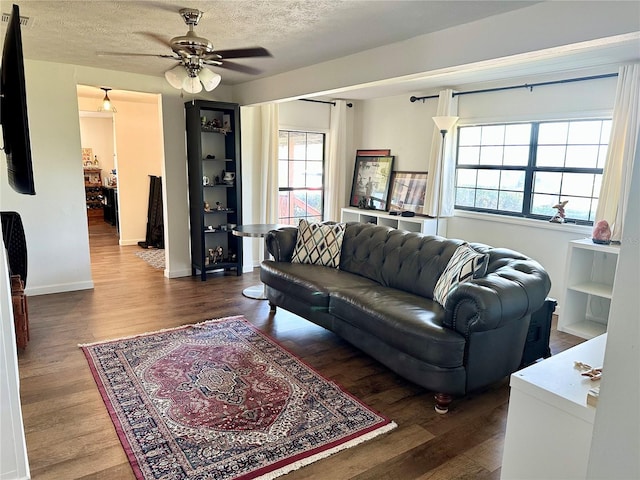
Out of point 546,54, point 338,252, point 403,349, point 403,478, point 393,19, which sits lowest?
point 403,478

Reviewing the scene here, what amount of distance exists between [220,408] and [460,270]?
1780mm

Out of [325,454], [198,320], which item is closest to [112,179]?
[198,320]

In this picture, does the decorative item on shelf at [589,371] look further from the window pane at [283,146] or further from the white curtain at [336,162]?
the window pane at [283,146]

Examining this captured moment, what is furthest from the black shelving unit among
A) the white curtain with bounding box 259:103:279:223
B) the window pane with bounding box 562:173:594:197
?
the window pane with bounding box 562:173:594:197

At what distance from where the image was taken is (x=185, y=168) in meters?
5.51

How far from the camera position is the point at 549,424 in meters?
1.53

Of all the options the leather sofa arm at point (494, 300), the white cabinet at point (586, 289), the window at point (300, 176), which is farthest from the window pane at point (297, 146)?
the leather sofa arm at point (494, 300)

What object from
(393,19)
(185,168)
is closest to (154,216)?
(185,168)

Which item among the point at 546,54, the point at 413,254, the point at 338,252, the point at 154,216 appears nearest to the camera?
the point at 546,54

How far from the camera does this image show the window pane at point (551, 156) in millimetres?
4402

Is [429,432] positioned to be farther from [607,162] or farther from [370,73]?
[607,162]

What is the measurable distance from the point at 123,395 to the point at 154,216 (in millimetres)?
5226

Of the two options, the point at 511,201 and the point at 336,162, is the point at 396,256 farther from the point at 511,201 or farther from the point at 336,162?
the point at 336,162

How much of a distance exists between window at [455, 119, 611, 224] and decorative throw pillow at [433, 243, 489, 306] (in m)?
1.89
